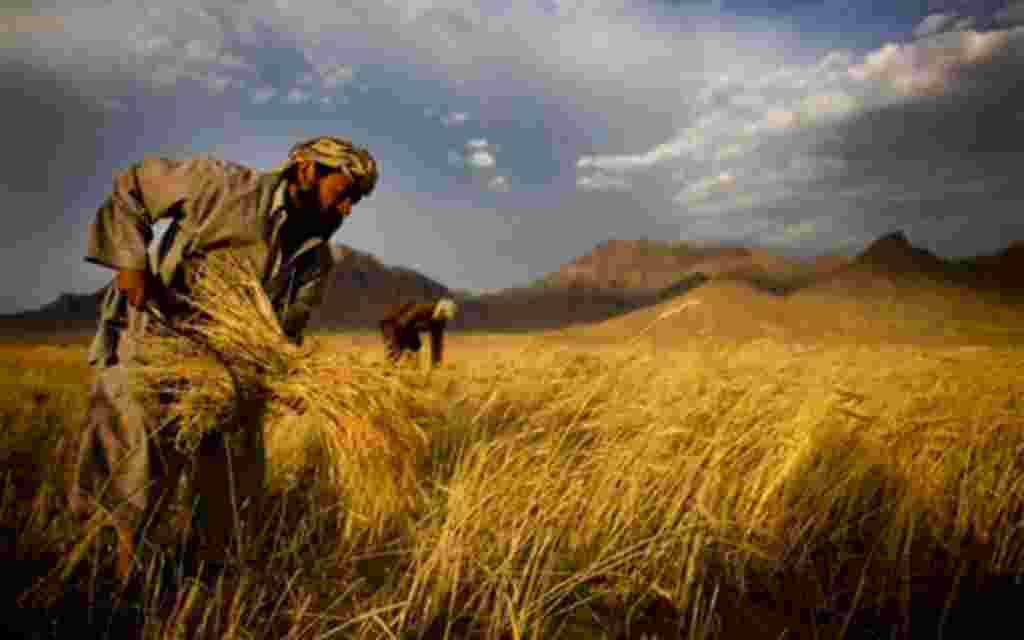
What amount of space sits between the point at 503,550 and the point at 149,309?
1.43 metres

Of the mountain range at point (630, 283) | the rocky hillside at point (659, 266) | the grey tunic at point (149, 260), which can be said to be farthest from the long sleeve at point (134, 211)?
the rocky hillside at point (659, 266)

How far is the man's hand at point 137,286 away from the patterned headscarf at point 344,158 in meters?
0.69

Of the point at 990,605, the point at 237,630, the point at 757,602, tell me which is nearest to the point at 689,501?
the point at 757,602

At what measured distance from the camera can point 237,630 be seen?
171cm

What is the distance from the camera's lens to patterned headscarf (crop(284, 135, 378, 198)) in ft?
8.00

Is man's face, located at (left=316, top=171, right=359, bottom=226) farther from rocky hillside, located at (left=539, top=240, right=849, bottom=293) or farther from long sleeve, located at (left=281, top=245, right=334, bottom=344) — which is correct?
rocky hillside, located at (left=539, top=240, right=849, bottom=293)

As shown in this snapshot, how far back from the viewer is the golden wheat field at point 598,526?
1.86 metres

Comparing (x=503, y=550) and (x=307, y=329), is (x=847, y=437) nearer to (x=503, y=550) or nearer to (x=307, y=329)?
(x=503, y=550)

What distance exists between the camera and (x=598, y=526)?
236 centimetres

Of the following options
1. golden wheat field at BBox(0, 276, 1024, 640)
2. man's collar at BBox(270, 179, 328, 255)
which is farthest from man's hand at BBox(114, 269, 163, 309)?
man's collar at BBox(270, 179, 328, 255)

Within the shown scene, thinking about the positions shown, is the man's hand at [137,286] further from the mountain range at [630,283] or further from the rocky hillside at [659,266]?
the rocky hillside at [659,266]

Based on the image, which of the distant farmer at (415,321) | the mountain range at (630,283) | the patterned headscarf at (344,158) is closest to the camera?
the patterned headscarf at (344,158)

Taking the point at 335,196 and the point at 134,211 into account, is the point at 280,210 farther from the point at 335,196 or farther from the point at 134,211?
the point at 134,211

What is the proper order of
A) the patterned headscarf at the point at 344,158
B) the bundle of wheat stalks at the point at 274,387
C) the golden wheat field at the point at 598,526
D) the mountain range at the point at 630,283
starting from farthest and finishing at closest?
1. the mountain range at the point at 630,283
2. the patterned headscarf at the point at 344,158
3. the bundle of wheat stalks at the point at 274,387
4. the golden wheat field at the point at 598,526
